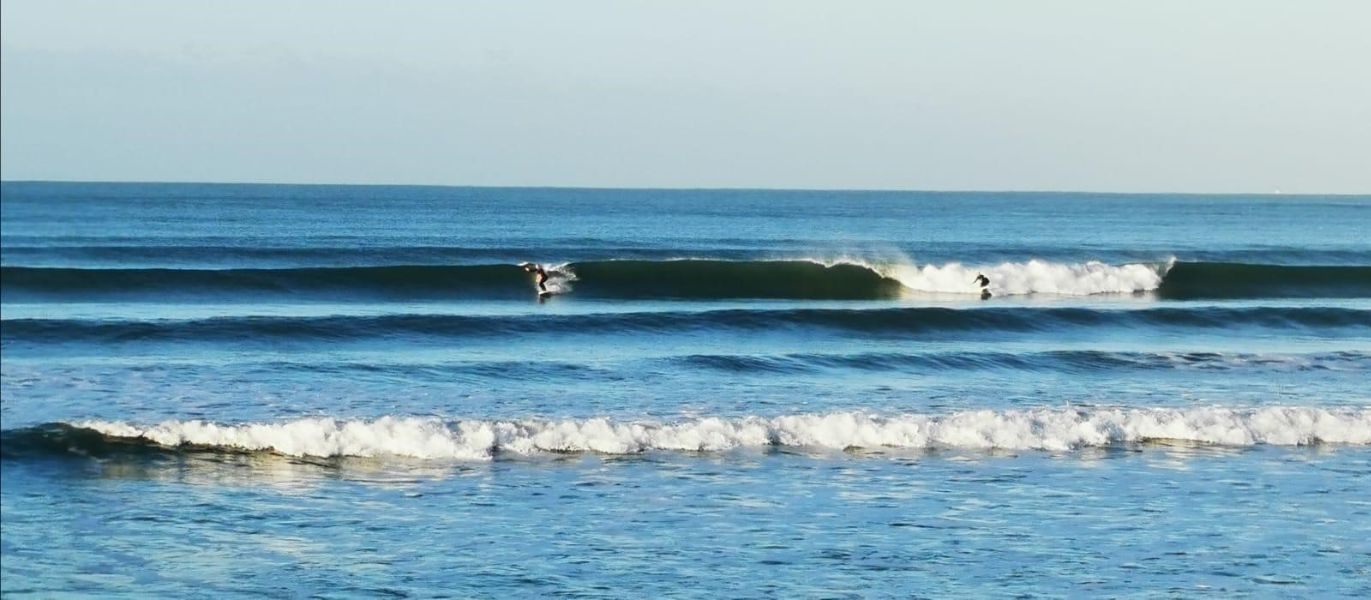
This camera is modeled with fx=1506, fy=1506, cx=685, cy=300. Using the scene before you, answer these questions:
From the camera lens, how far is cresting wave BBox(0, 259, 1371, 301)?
29.3 metres

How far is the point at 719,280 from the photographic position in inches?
1303

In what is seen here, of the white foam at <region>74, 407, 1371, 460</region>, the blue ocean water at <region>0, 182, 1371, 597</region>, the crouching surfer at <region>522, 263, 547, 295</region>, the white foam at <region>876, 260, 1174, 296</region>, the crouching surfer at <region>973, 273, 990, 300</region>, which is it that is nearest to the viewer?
the blue ocean water at <region>0, 182, 1371, 597</region>

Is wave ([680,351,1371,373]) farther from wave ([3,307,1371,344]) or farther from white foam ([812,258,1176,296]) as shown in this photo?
white foam ([812,258,1176,296])

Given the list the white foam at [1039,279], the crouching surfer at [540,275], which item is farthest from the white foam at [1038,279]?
the crouching surfer at [540,275]

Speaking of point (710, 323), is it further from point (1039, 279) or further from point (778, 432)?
point (1039, 279)

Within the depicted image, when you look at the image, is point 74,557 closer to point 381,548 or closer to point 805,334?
point 381,548

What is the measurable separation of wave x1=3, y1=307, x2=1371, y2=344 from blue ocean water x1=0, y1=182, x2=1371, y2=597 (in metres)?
0.10

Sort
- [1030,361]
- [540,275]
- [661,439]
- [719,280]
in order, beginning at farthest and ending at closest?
[719,280] < [540,275] < [1030,361] < [661,439]

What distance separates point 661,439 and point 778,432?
120 centimetres

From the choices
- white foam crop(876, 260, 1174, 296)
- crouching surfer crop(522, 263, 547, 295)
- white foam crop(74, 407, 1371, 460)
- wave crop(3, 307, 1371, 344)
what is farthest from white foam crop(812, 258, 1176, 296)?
white foam crop(74, 407, 1371, 460)

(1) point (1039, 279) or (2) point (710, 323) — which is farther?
(1) point (1039, 279)

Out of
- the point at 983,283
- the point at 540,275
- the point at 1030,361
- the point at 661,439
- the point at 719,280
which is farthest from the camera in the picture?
the point at 719,280

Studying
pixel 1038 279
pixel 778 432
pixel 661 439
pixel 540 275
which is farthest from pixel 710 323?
pixel 1038 279

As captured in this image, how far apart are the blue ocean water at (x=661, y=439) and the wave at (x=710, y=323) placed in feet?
0.34
